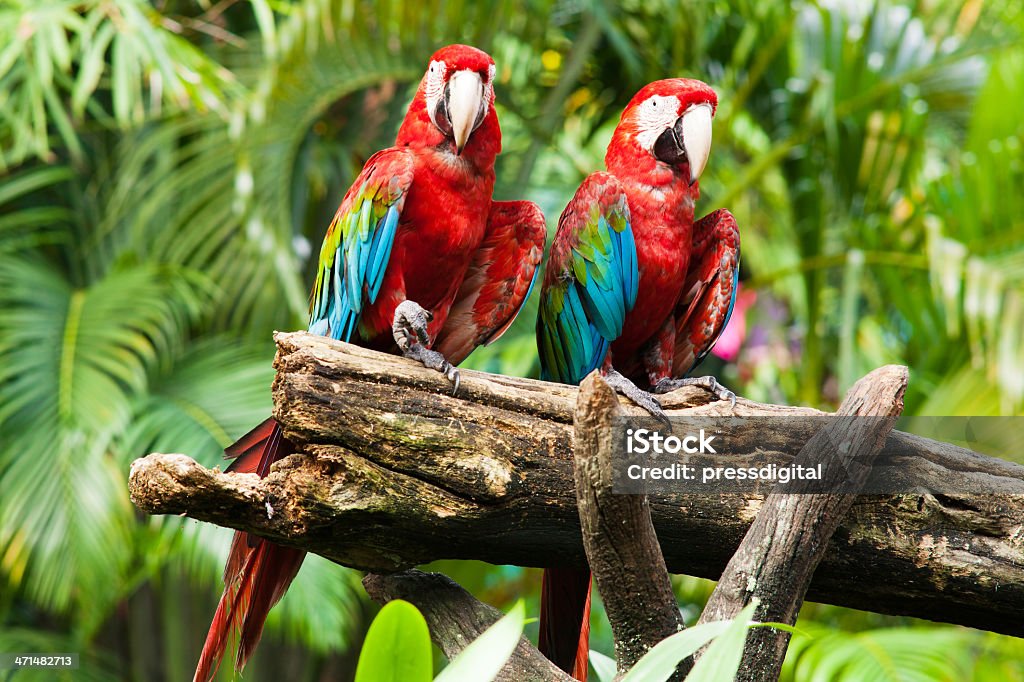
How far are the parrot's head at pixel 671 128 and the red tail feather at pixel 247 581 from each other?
0.84m

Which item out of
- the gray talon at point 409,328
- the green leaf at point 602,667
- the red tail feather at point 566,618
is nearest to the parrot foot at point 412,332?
the gray talon at point 409,328

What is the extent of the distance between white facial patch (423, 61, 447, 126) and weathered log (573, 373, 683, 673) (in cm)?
74

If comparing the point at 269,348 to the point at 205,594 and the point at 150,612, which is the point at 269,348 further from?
the point at 150,612

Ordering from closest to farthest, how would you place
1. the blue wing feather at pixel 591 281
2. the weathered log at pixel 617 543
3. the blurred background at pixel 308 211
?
the weathered log at pixel 617 543
the blue wing feather at pixel 591 281
the blurred background at pixel 308 211

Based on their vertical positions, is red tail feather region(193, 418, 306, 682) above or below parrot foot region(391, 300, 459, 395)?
below

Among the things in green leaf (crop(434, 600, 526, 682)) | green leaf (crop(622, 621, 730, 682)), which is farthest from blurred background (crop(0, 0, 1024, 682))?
green leaf (crop(434, 600, 526, 682))

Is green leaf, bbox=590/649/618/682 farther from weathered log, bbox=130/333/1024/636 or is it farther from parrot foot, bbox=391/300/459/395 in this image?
parrot foot, bbox=391/300/459/395

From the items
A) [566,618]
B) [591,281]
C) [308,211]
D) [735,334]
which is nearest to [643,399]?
[591,281]

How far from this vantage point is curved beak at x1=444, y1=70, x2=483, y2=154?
4.76ft

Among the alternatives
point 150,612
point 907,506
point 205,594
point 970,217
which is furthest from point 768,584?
point 150,612

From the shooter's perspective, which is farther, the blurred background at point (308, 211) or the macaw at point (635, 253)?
the blurred background at point (308, 211)

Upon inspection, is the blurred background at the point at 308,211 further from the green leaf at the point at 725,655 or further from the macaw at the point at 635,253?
the green leaf at the point at 725,655

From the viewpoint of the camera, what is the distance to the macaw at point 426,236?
57.3 inches

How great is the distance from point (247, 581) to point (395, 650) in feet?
1.80
